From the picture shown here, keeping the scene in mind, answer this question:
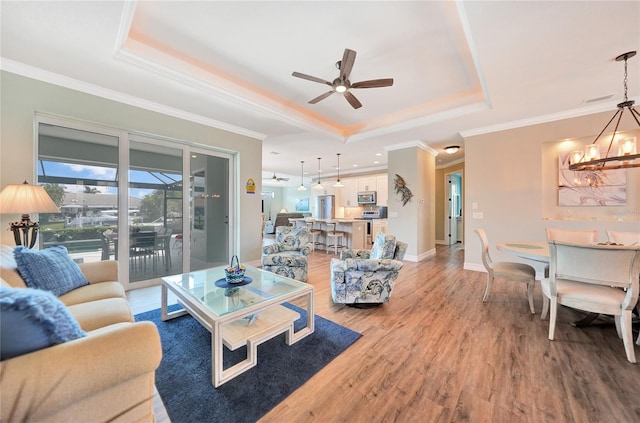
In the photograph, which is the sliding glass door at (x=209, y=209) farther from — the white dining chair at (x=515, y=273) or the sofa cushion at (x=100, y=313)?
the white dining chair at (x=515, y=273)

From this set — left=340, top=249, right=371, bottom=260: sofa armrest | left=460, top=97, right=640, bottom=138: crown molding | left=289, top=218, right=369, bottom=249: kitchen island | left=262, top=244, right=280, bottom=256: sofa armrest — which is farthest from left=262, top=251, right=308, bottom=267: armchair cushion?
left=460, top=97, right=640, bottom=138: crown molding

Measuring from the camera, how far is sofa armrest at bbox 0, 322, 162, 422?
2.62 feet

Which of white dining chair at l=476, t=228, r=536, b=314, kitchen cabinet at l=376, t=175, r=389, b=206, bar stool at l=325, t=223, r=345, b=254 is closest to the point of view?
white dining chair at l=476, t=228, r=536, b=314

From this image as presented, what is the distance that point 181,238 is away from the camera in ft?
12.8

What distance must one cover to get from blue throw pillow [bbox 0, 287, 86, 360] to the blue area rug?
797 mm

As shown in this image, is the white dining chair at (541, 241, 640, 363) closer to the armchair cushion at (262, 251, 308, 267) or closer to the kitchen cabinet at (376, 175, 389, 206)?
the armchair cushion at (262, 251, 308, 267)

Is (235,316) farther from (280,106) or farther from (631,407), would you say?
(280,106)

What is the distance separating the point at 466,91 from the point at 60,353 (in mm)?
4694

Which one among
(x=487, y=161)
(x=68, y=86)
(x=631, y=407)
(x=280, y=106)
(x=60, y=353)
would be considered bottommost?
(x=631, y=407)

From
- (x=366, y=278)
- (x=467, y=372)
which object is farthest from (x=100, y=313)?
Answer: (x=467, y=372)

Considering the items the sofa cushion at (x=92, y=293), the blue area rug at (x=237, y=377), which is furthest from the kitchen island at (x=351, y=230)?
the sofa cushion at (x=92, y=293)

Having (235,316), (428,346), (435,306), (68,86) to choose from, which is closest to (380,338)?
(428,346)

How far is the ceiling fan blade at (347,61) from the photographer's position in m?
2.13

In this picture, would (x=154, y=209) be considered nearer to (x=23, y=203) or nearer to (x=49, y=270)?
(x=23, y=203)
